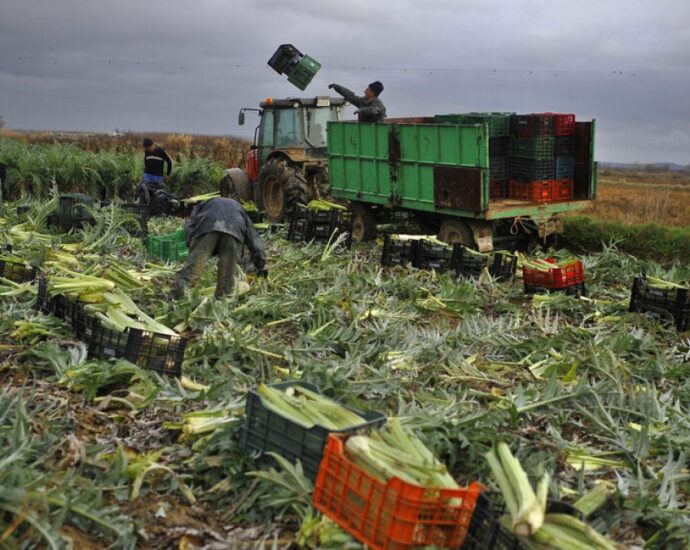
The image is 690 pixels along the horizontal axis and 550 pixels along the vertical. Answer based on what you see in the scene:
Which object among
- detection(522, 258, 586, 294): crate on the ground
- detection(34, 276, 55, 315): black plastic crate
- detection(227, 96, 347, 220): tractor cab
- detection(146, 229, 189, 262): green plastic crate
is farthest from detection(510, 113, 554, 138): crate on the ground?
detection(34, 276, 55, 315): black plastic crate

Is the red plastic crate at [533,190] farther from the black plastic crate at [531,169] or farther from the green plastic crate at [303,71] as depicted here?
the green plastic crate at [303,71]

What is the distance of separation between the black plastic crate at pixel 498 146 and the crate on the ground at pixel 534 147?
0.14 m

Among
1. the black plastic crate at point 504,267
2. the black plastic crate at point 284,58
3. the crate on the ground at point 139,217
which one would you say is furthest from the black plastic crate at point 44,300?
the black plastic crate at point 284,58

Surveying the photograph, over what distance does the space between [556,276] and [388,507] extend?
6.78m

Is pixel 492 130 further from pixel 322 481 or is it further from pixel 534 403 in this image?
pixel 322 481

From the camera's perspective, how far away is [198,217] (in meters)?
8.84

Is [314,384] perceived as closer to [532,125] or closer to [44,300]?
[44,300]

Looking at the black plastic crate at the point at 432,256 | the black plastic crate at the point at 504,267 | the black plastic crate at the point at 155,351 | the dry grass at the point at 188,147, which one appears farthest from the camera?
the dry grass at the point at 188,147

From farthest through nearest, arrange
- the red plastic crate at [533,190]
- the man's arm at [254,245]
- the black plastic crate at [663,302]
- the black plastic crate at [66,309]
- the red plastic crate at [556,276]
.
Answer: the red plastic crate at [533,190] < the red plastic crate at [556,276] < the man's arm at [254,245] < the black plastic crate at [663,302] < the black plastic crate at [66,309]

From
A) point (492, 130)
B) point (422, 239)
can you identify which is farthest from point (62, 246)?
point (492, 130)

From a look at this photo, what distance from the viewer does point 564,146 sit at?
41.4 feet

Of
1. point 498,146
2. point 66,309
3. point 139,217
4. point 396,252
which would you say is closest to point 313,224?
point 396,252

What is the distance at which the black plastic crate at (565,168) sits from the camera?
41.2 feet

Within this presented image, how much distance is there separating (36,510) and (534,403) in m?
3.32
